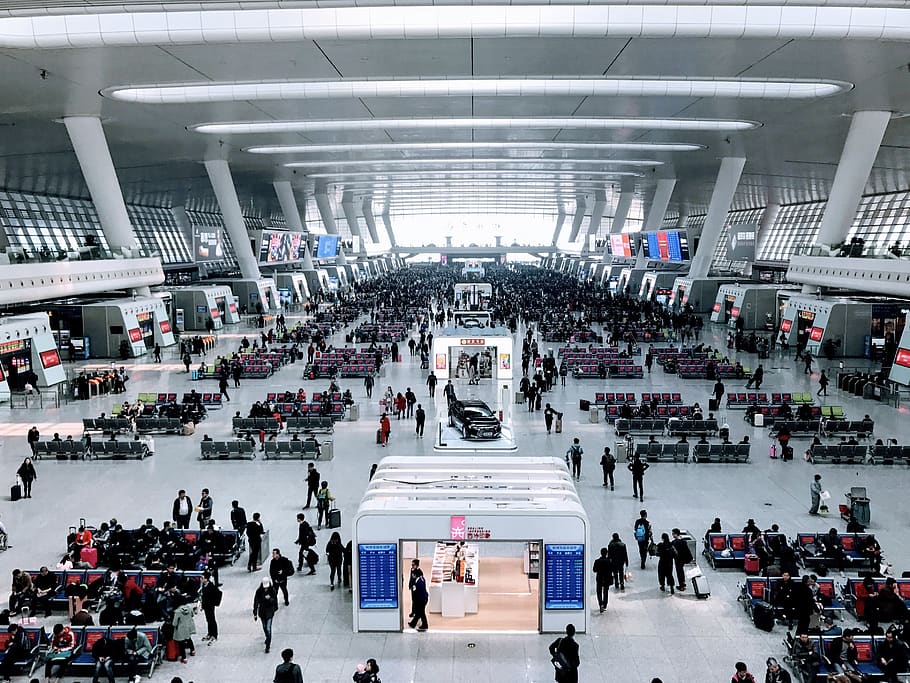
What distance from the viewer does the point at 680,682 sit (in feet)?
26.4

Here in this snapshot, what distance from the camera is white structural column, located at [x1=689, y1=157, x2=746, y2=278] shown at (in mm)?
43281

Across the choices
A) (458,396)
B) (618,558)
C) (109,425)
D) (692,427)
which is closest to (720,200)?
(458,396)

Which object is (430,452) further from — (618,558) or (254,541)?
(618,558)

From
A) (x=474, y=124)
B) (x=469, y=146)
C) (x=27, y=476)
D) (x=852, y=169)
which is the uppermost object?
(x=469, y=146)

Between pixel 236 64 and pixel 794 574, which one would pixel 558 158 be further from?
pixel 794 574

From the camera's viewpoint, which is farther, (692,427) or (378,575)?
(692,427)

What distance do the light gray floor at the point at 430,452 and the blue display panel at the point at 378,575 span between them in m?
0.39

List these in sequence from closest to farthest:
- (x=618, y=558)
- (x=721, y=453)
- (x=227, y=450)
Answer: (x=618, y=558) → (x=721, y=453) → (x=227, y=450)

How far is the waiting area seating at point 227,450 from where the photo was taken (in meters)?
17.3

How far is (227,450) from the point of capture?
1736cm

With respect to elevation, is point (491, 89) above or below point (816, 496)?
above

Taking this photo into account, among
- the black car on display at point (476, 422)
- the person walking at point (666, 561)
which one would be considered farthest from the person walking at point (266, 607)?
the black car on display at point (476, 422)

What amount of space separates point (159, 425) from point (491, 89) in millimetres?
13977

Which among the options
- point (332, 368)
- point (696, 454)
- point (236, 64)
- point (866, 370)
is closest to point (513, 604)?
point (696, 454)
